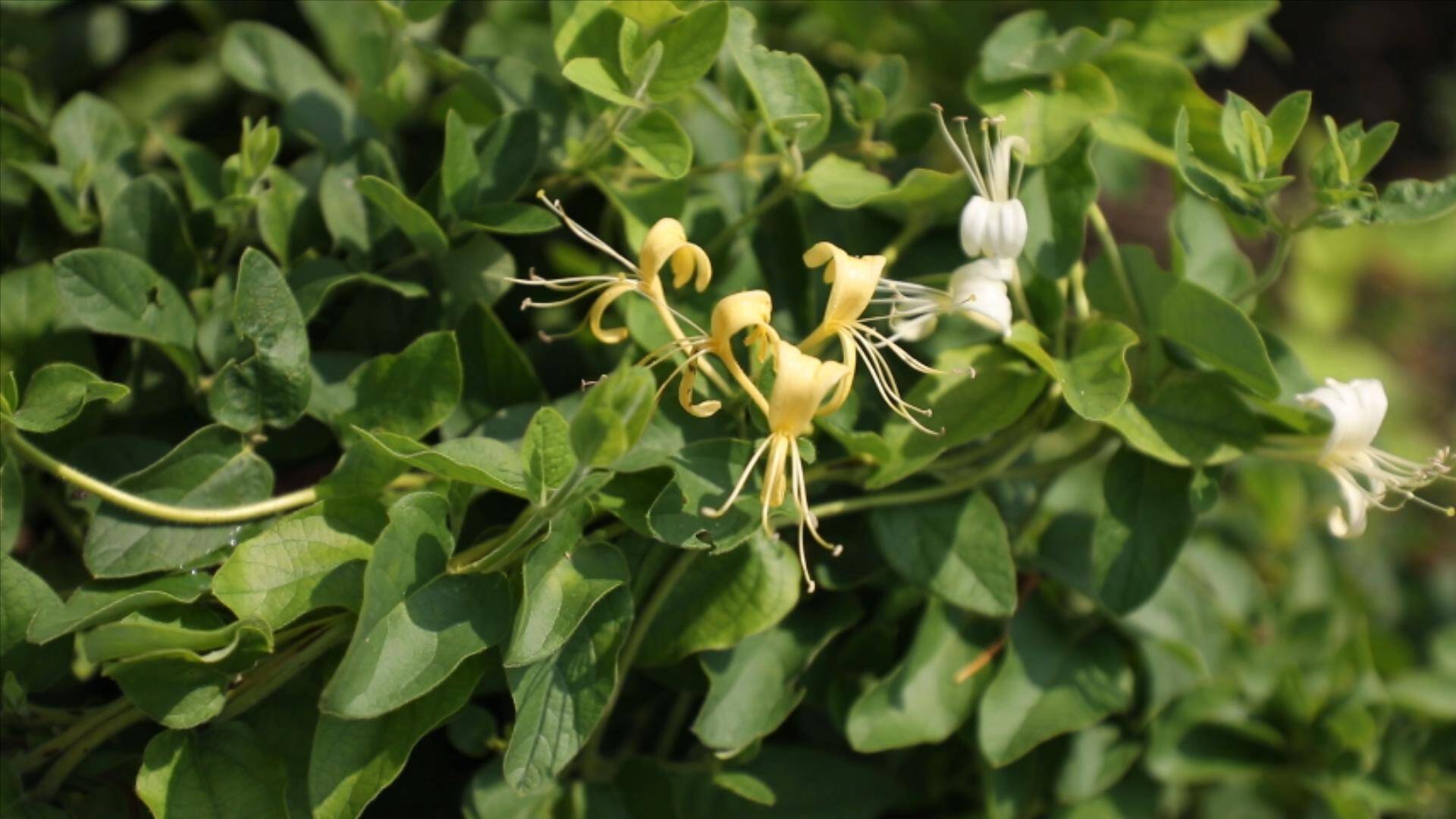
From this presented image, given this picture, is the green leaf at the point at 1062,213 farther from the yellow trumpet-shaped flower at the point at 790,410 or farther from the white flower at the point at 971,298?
the yellow trumpet-shaped flower at the point at 790,410

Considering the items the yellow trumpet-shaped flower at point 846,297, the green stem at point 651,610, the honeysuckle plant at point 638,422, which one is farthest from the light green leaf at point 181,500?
the yellow trumpet-shaped flower at point 846,297

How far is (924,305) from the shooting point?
782mm

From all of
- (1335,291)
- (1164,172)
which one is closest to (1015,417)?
(1335,291)

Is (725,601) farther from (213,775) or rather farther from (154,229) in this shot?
(154,229)

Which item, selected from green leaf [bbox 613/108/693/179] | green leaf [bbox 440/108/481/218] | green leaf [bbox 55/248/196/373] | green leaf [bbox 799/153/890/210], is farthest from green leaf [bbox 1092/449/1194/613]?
green leaf [bbox 55/248/196/373]

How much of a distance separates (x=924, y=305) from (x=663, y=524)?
0.21 metres

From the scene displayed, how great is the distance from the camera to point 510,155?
2.87ft

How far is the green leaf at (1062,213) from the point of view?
2.78ft

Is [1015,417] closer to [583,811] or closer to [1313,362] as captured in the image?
[583,811]

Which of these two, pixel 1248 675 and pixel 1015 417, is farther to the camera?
pixel 1248 675

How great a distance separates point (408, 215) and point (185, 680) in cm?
31

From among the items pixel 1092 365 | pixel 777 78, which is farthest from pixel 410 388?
pixel 1092 365

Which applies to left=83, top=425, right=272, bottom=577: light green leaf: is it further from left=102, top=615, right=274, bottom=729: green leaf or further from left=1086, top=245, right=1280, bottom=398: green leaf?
left=1086, top=245, right=1280, bottom=398: green leaf

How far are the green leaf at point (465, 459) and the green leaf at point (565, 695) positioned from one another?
0.10m
